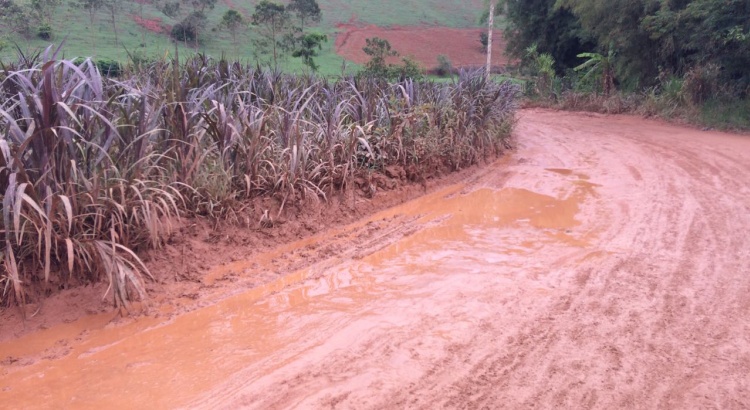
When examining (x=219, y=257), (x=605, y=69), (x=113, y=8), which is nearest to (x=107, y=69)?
(x=219, y=257)

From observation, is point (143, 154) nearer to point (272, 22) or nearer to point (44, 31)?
point (44, 31)

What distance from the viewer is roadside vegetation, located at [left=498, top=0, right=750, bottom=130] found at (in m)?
12.9

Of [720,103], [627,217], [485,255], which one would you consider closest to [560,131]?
[720,103]

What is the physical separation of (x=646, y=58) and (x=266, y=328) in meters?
17.6

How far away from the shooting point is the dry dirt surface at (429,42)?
34.7 meters

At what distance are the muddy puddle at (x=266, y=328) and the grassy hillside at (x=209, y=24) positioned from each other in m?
2.20

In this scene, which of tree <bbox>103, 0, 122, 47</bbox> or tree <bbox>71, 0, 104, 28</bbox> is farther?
tree <bbox>103, 0, 122, 47</bbox>

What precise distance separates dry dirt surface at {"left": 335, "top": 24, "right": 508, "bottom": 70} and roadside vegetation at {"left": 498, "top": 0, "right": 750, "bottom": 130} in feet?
34.6

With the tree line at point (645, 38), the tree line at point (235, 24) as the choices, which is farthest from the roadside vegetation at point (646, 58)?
the tree line at point (235, 24)

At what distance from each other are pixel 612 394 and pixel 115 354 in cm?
254

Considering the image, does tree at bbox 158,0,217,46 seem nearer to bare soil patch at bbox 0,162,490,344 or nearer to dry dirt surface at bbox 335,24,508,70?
dry dirt surface at bbox 335,24,508,70

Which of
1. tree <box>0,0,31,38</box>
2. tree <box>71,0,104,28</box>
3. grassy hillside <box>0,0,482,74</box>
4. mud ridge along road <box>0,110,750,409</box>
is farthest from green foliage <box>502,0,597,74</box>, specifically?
mud ridge along road <box>0,110,750,409</box>

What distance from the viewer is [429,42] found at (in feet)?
131

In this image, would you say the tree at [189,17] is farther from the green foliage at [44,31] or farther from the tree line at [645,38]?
the tree line at [645,38]
